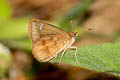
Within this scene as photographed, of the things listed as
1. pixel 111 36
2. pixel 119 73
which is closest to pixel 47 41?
pixel 119 73

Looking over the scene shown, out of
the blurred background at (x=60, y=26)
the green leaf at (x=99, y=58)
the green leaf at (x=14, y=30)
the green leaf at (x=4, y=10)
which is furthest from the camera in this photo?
the green leaf at (x=4, y=10)

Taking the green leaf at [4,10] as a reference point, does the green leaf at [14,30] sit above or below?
below

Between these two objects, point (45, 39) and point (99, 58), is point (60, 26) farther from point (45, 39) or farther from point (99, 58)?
point (99, 58)

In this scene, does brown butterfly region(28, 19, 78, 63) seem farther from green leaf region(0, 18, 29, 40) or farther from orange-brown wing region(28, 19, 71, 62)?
green leaf region(0, 18, 29, 40)

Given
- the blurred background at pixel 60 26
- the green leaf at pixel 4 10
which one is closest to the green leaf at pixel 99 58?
the blurred background at pixel 60 26

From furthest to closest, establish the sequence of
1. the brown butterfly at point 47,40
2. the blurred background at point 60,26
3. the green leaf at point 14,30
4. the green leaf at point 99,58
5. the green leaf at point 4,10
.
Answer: the green leaf at point 4,10 → the green leaf at point 14,30 → the blurred background at point 60,26 → the brown butterfly at point 47,40 → the green leaf at point 99,58

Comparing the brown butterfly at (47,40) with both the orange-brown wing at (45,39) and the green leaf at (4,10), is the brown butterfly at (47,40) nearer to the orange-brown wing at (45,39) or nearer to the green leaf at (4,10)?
the orange-brown wing at (45,39)
